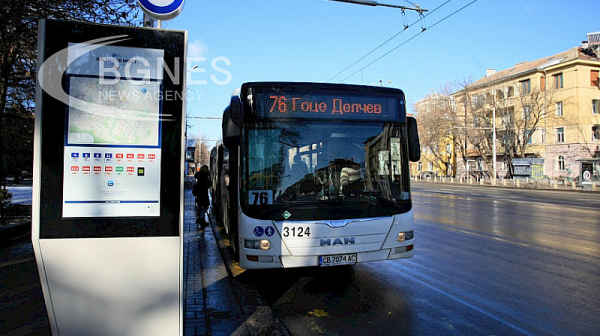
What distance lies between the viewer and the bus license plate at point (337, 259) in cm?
570

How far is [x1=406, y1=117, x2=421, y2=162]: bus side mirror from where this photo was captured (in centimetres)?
645

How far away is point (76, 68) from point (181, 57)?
81 centimetres

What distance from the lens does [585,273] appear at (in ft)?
22.8

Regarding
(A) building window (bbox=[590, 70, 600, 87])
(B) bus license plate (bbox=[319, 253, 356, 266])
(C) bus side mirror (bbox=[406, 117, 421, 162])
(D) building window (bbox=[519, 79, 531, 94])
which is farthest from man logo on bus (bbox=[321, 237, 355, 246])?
(D) building window (bbox=[519, 79, 531, 94])

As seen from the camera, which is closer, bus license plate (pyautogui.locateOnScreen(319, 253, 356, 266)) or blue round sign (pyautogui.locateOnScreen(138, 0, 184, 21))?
blue round sign (pyautogui.locateOnScreen(138, 0, 184, 21))

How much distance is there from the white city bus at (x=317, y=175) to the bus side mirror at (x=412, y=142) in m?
0.06

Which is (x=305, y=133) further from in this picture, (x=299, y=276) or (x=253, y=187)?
(x=299, y=276)

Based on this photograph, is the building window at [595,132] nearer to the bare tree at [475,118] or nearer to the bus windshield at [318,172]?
the bare tree at [475,118]

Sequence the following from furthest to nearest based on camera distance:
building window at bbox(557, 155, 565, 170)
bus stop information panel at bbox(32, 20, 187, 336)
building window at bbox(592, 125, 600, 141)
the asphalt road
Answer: building window at bbox(557, 155, 565, 170)
building window at bbox(592, 125, 600, 141)
the asphalt road
bus stop information panel at bbox(32, 20, 187, 336)

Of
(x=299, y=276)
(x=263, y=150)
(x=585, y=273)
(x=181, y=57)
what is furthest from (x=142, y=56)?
(x=585, y=273)

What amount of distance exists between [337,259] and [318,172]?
1.20 m

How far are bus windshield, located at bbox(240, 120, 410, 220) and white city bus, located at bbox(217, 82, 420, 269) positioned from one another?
0.5 inches

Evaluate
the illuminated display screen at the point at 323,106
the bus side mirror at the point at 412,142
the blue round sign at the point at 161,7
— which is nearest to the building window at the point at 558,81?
the bus side mirror at the point at 412,142

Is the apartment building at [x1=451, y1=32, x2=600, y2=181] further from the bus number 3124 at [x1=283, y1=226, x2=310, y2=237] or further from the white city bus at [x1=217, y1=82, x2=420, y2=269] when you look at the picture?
the bus number 3124 at [x1=283, y1=226, x2=310, y2=237]
